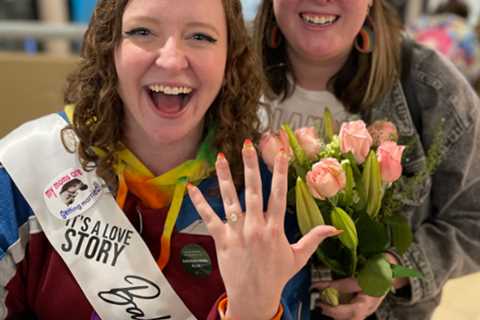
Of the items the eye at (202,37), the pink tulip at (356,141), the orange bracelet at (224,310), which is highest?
the eye at (202,37)

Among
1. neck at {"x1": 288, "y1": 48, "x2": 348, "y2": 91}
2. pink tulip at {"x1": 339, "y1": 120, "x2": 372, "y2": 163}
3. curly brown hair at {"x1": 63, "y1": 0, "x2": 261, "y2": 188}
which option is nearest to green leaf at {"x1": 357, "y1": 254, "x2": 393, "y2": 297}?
pink tulip at {"x1": 339, "y1": 120, "x2": 372, "y2": 163}

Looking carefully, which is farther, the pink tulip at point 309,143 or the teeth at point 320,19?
the teeth at point 320,19

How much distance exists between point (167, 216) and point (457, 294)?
3.29ft

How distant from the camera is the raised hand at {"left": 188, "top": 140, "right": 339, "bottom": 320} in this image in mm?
882

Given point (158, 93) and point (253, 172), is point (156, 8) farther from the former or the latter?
point (253, 172)

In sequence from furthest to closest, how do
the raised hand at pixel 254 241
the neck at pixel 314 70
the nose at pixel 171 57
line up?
the neck at pixel 314 70 → the nose at pixel 171 57 → the raised hand at pixel 254 241

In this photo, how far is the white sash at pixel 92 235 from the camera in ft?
3.62

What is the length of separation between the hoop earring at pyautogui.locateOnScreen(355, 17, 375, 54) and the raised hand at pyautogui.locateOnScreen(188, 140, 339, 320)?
1.99ft

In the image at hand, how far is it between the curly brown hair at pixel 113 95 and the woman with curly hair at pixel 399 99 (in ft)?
0.78

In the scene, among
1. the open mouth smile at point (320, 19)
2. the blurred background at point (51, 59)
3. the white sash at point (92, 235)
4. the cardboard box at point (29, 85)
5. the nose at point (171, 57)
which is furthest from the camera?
the cardboard box at point (29, 85)

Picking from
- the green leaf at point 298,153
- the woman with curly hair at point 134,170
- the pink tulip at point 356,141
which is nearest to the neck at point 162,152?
the woman with curly hair at point 134,170

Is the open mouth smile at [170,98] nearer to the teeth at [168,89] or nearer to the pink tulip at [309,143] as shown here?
the teeth at [168,89]

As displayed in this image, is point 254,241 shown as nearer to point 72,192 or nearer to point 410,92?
point 72,192

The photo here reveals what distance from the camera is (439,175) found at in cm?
140
